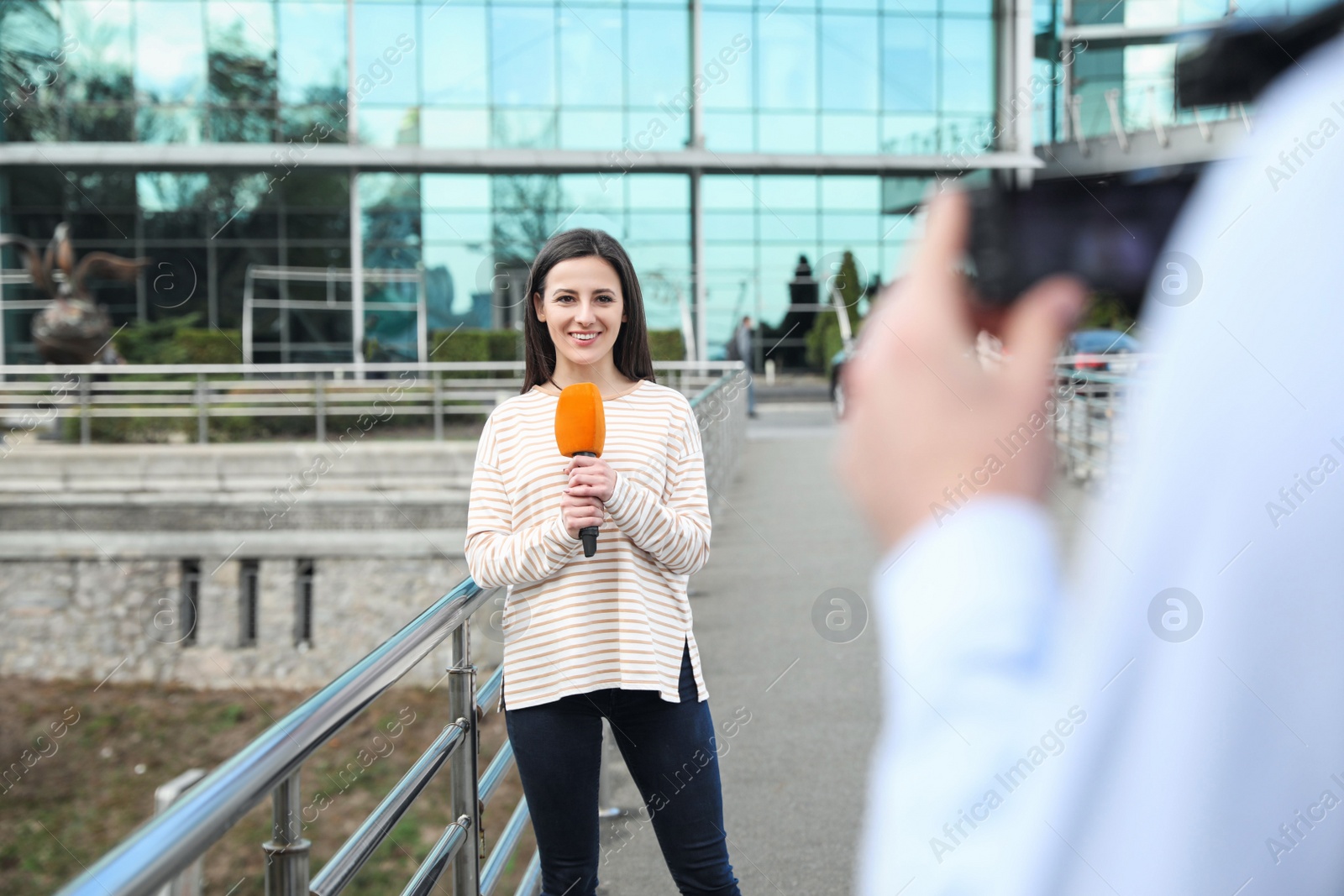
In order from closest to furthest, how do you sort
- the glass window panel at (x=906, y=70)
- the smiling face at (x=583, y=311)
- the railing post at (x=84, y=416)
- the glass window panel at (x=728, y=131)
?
the smiling face at (x=583, y=311), the railing post at (x=84, y=416), the glass window panel at (x=906, y=70), the glass window panel at (x=728, y=131)

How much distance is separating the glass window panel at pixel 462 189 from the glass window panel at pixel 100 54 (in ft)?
→ 19.4

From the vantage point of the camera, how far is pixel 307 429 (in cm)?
1420

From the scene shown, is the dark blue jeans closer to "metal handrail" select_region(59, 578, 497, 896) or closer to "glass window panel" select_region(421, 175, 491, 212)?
"metal handrail" select_region(59, 578, 497, 896)

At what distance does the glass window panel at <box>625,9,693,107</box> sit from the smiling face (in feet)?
69.0

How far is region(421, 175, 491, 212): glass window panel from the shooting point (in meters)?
21.8

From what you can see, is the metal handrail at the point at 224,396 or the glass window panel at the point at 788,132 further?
the glass window panel at the point at 788,132

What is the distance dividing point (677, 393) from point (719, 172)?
2090cm

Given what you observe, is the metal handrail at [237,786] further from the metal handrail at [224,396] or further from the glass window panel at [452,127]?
the glass window panel at [452,127]

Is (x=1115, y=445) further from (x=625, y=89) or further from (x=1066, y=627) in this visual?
(x=625, y=89)

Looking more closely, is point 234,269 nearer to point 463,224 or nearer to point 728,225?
point 463,224

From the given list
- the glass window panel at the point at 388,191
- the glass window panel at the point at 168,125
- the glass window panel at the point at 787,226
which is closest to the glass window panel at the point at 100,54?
the glass window panel at the point at 168,125

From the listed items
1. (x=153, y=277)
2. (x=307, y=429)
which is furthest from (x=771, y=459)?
(x=153, y=277)

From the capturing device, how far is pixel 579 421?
1.66m

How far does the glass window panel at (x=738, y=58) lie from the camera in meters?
22.1
